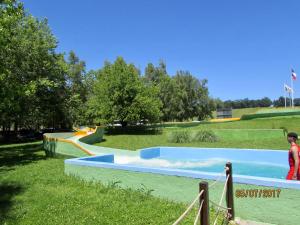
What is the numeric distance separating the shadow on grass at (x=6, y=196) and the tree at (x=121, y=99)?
2071 cm

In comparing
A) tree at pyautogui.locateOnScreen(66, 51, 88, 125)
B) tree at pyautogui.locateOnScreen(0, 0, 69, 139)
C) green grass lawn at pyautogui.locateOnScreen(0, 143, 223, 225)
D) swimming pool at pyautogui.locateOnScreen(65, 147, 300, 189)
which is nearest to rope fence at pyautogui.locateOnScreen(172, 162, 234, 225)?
green grass lawn at pyautogui.locateOnScreen(0, 143, 223, 225)

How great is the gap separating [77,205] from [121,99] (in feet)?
78.5

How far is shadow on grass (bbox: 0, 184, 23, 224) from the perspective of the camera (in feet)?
24.2

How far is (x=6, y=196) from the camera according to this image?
878 centimetres

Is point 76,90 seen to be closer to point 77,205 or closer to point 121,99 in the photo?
point 121,99

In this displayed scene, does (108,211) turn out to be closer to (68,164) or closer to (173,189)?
(173,189)

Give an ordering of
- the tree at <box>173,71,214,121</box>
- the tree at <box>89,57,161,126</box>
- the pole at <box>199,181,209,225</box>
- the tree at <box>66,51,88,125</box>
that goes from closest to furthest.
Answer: the pole at <box>199,181,209,225</box>, the tree at <box>89,57,161,126</box>, the tree at <box>66,51,88,125</box>, the tree at <box>173,71,214,121</box>

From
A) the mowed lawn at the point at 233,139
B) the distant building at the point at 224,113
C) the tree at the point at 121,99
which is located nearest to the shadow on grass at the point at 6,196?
the mowed lawn at the point at 233,139

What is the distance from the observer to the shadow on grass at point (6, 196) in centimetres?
736

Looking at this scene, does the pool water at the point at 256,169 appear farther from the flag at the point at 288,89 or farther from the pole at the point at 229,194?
the flag at the point at 288,89

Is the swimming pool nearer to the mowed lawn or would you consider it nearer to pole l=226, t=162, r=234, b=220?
the mowed lawn

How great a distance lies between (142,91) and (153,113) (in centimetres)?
233

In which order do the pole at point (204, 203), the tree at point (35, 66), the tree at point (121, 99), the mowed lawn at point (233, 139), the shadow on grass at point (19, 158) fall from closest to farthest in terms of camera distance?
the pole at point (204, 203)
the shadow on grass at point (19, 158)
the mowed lawn at point (233, 139)
the tree at point (35, 66)
the tree at point (121, 99)

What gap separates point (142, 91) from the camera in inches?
1268
